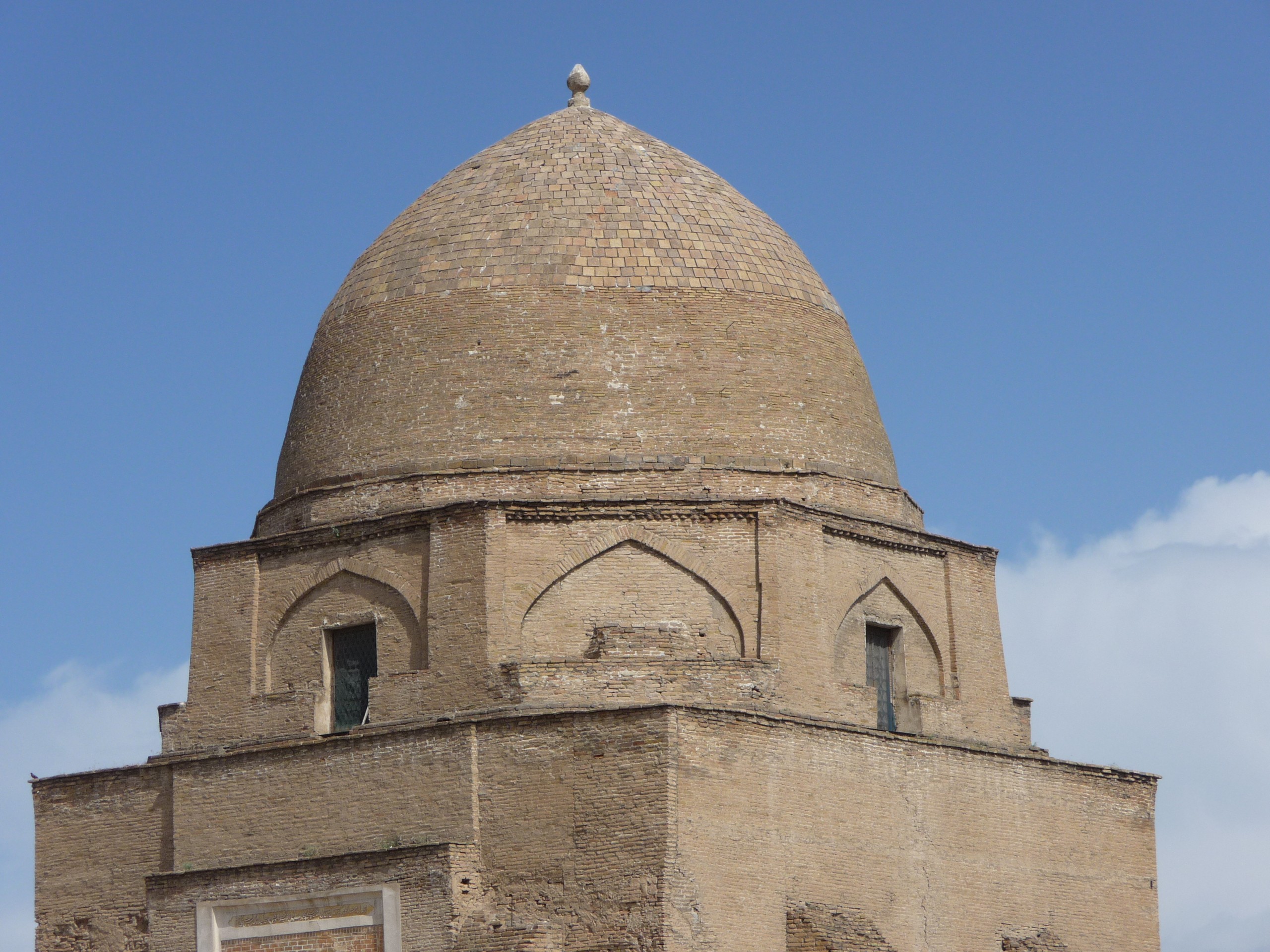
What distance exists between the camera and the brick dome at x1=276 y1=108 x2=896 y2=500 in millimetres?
21250

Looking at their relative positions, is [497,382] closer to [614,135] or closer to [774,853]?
[614,135]

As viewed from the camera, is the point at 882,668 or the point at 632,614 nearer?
the point at 632,614

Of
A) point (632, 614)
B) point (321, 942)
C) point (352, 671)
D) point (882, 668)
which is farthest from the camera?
point (882, 668)

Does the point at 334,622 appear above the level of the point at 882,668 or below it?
above

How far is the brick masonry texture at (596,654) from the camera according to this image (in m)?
18.5

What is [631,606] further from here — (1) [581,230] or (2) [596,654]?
(1) [581,230]

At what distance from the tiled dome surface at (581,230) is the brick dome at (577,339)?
22 mm

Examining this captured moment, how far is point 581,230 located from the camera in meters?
22.0

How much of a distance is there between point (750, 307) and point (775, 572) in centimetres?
300

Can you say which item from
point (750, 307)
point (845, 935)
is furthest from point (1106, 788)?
point (750, 307)

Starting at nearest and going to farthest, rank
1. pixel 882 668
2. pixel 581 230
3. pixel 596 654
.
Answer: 1. pixel 596 654
2. pixel 882 668
3. pixel 581 230

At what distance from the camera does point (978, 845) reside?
66.6 feet

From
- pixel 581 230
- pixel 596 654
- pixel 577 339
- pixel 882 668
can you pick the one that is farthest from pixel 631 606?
pixel 581 230

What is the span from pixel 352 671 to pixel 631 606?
257 centimetres
